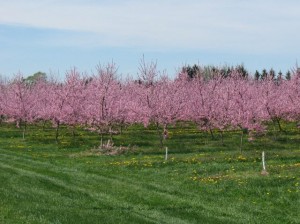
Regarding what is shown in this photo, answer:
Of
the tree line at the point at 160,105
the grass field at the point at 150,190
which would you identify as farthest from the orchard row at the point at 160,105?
the grass field at the point at 150,190

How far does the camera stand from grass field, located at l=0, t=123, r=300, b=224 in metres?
15.2

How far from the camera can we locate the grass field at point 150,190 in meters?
15.2

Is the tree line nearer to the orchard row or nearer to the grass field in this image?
the orchard row

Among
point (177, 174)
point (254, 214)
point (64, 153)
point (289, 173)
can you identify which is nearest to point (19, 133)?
point (64, 153)

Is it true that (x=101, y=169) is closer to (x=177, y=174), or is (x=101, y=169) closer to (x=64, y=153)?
(x=177, y=174)

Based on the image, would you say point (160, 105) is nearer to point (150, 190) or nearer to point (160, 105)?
point (160, 105)

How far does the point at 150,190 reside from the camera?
829 inches

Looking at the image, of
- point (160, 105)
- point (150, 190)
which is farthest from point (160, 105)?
point (150, 190)

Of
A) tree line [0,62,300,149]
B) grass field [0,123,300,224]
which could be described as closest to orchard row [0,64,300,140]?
tree line [0,62,300,149]

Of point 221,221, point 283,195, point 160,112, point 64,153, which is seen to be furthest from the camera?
point 160,112

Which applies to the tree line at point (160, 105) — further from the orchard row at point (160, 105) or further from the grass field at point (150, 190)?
the grass field at point (150, 190)

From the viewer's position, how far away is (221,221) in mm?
15547

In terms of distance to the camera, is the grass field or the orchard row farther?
the orchard row

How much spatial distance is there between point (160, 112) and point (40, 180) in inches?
960
